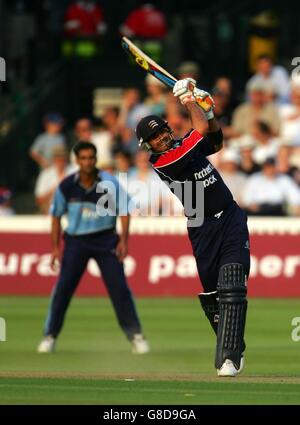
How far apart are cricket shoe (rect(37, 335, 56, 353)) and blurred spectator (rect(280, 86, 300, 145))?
802cm

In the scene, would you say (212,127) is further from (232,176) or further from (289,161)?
(289,161)

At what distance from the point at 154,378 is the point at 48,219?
27.9 ft

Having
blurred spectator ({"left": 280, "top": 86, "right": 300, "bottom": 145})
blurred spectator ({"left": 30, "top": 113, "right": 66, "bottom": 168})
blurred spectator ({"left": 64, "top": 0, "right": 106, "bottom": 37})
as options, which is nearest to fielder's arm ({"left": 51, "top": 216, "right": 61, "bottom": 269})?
blurred spectator ({"left": 280, "top": 86, "right": 300, "bottom": 145})

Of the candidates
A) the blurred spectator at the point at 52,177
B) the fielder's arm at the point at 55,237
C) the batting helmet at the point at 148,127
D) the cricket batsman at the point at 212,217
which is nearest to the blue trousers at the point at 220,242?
the cricket batsman at the point at 212,217

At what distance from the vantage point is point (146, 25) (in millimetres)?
24016

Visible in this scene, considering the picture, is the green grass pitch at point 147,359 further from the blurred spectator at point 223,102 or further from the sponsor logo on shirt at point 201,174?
the blurred spectator at point 223,102

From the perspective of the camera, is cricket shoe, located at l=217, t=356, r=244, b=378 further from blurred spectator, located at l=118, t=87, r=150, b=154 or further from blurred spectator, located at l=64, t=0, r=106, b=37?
blurred spectator, located at l=64, t=0, r=106, b=37

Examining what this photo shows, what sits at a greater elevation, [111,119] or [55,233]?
[111,119]

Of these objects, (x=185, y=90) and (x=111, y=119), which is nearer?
(x=185, y=90)

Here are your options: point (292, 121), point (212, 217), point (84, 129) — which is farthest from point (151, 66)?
point (84, 129)

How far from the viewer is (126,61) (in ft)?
81.6

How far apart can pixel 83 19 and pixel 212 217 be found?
13.3 meters
